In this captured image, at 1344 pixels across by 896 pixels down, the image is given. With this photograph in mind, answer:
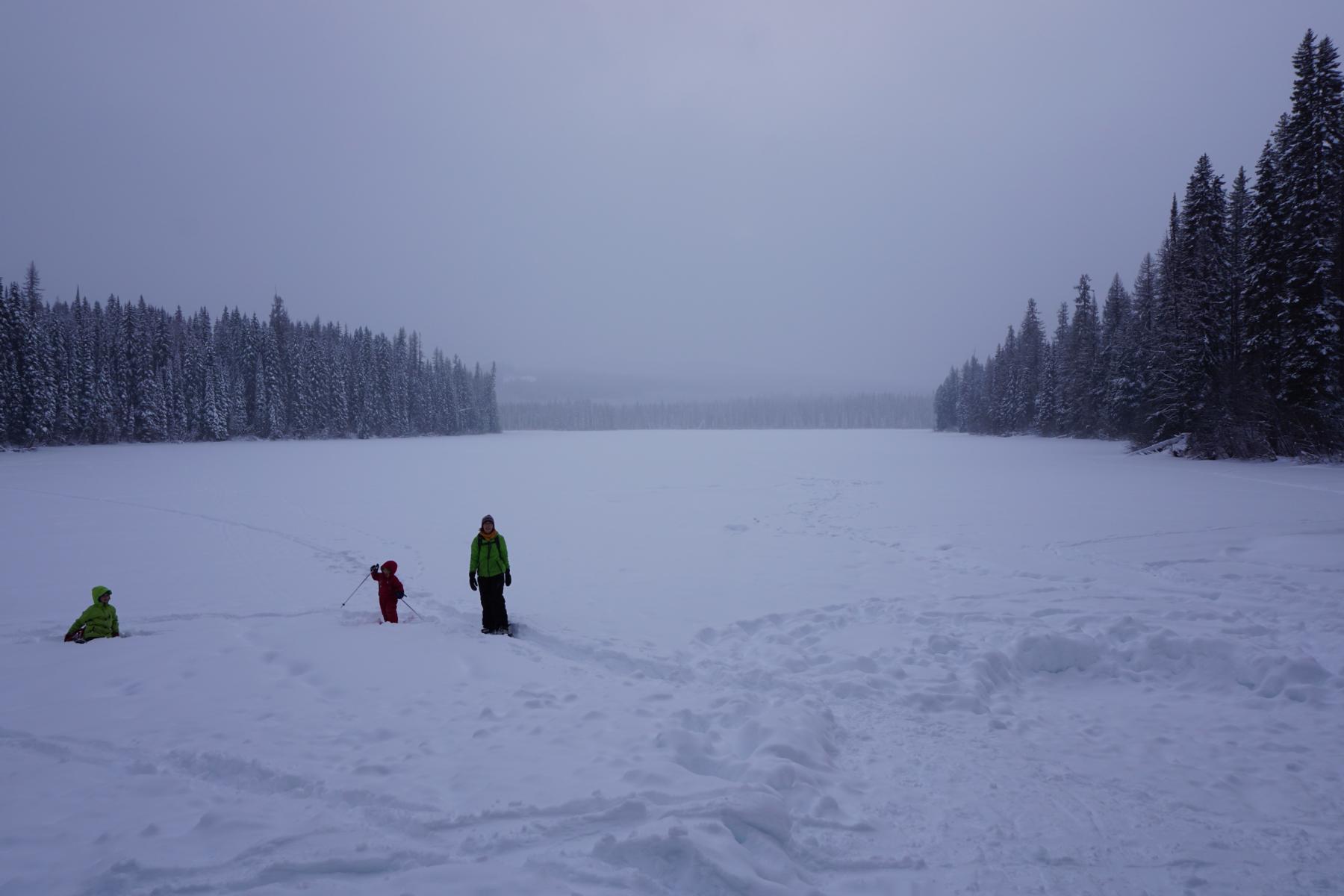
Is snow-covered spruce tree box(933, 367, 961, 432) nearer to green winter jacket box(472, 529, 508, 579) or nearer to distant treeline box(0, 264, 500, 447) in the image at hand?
distant treeline box(0, 264, 500, 447)

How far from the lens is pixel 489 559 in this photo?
8.59m

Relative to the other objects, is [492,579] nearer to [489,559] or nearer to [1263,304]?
[489,559]

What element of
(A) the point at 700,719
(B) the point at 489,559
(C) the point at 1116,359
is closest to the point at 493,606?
(B) the point at 489,559

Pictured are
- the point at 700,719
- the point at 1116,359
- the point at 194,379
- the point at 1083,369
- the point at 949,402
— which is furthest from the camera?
the point at 949,402

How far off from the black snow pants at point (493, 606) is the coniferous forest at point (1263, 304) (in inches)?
1424

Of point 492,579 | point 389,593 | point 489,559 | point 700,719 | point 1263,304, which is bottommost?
point 700,719

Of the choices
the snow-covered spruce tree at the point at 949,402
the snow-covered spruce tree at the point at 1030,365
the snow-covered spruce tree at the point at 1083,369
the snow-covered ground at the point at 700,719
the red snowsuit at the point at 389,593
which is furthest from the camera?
the snow-covered spruce tree at the point at 949,402

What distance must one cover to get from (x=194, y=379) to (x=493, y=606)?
86.3 meters

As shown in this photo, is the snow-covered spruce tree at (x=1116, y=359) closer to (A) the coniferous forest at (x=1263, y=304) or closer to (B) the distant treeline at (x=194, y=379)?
(A) the coniferous forest at (x=1263, y=304)

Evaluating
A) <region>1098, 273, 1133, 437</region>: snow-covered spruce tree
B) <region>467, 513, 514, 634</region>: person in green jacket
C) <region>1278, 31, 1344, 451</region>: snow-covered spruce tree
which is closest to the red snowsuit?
<region>467, 513, 514, 634</region>: person in green jacket

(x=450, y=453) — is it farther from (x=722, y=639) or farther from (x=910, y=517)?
(x=722, y=639)

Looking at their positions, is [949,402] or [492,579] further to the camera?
[949,402]

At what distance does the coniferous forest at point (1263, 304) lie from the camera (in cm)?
2680

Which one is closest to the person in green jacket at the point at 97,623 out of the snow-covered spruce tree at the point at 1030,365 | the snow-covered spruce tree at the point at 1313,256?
the snow-covered spruce tree at the point at 1313,256
